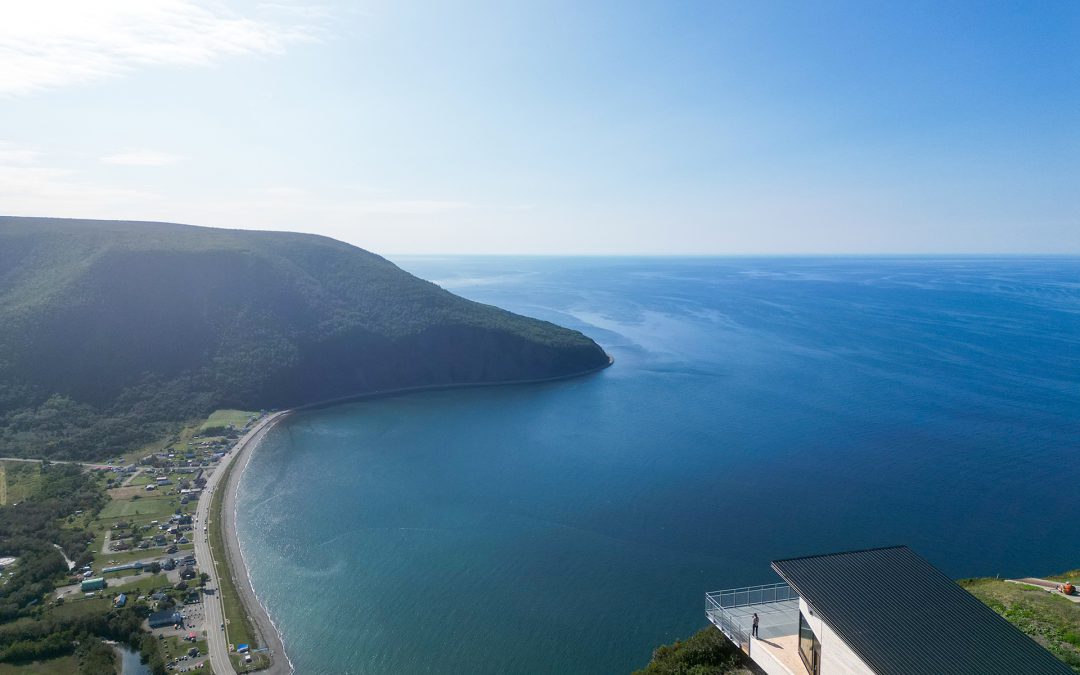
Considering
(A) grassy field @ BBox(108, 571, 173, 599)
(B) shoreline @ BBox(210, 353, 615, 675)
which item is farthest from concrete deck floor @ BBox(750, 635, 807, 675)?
(A) grassy field @ BBox(108, 571, 173, 599)

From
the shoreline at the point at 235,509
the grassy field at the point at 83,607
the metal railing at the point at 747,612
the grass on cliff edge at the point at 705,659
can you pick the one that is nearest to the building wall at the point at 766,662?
the metal railing at the point at 747,612

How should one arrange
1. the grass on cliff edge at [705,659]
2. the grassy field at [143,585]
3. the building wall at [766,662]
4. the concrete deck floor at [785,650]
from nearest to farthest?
the concrete deck floor at [785,650]
the building wall at [766,662]
the grass on cliff edge at [705,659]
the grassy field at [143,585]

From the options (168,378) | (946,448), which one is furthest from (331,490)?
(946,448)

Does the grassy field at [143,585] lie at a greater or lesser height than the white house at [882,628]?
lesser

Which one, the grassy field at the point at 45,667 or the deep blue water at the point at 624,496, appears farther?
the deep blue water at the point at 624,496

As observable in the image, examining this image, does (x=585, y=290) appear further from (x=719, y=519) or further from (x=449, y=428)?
(x=719, y=519)

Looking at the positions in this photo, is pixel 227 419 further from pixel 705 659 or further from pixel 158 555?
pixel 705 659

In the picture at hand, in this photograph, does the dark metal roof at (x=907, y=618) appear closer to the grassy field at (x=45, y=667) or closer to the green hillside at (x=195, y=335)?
the grassy field at (x=45, y=667)

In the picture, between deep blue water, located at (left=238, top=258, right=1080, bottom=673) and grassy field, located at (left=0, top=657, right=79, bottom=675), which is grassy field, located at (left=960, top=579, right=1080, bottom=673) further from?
grassy field, located at (left=0, top=657, right=79, bottom=675)
